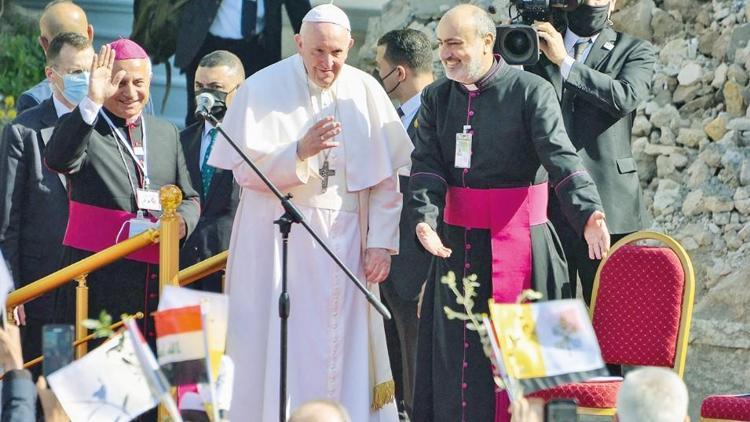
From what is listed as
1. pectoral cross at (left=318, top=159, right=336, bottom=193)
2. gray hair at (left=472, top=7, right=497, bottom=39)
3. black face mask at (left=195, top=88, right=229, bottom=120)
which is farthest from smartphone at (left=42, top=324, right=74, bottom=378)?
black face mask at (left=195, top=88, right=229, bottom=120)

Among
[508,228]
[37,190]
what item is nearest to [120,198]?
[37,190]

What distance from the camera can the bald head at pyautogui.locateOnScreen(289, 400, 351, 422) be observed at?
4355 millimetres

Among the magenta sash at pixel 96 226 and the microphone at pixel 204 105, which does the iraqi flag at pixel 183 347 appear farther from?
the magenta sash at pixel 96 226

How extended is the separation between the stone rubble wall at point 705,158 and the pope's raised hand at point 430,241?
8.39ft

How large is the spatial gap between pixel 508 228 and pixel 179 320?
2471 millimetres

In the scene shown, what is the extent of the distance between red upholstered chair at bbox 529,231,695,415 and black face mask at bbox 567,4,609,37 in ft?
3.60

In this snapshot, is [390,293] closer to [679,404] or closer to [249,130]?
[249,130]

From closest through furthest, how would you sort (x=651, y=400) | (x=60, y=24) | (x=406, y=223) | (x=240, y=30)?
1. (x=651, y=400)
2. (x=406, y=223)
3. (x=60, y=24)
4. (x=240, y=30)

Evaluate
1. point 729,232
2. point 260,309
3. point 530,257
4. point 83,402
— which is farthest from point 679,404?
point 729,232

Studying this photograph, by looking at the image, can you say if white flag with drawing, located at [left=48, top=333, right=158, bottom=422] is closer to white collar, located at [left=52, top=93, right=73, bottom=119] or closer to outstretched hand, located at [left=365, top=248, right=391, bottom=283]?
outstretched hand, located at [left=365, top=248, right=391, bottom=283]

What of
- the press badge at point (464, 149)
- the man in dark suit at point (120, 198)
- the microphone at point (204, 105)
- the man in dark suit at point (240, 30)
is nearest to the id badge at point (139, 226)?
the man in dark suit at point (120, 198)

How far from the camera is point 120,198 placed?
6.92 meters

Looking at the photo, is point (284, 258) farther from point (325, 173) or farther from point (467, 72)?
point (467, 72)

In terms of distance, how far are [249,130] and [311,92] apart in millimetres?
325
